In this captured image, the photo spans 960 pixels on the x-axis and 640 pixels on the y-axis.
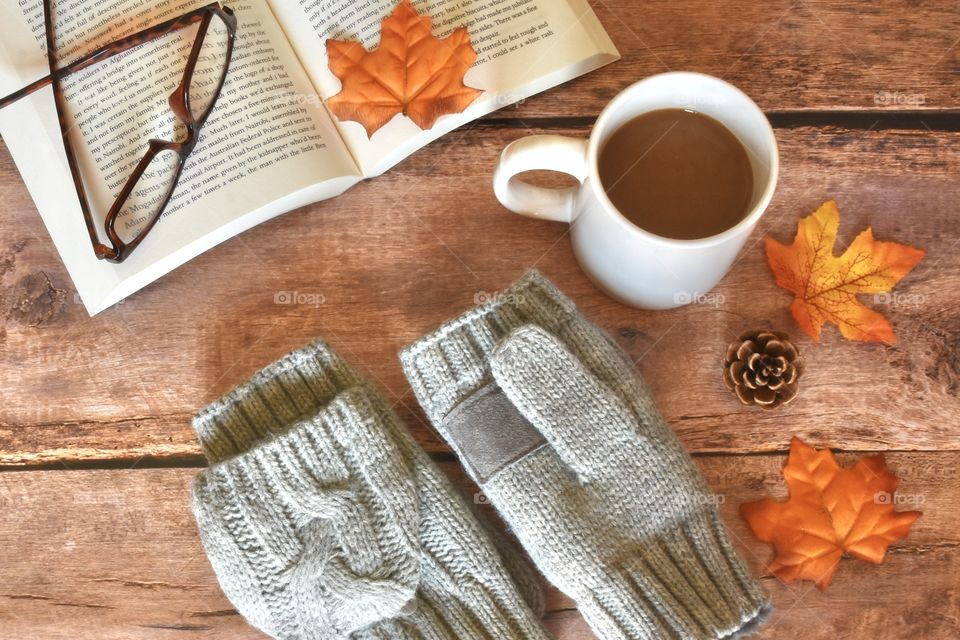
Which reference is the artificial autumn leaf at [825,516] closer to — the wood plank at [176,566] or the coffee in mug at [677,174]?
the wood plank at [176,566]

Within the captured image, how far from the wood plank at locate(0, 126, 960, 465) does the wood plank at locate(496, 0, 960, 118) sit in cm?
4

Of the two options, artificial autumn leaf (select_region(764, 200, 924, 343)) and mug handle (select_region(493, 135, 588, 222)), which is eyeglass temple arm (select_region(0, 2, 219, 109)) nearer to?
mug handle (select_region(493, 135, 588, 222))

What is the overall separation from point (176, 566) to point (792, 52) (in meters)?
0.83

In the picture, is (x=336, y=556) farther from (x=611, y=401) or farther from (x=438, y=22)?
(x=438, y=22)

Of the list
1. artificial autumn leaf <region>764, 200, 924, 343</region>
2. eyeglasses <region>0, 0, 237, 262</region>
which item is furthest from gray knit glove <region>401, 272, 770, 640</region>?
eyeglasses <region>0, 0, 237, 262</region>

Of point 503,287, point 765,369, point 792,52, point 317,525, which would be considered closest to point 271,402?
point 317,525

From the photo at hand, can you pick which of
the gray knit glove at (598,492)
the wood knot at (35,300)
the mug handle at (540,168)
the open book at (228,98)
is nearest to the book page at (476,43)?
the open book at (228,98)

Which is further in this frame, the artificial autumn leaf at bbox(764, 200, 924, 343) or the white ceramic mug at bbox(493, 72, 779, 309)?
the artificial autumn leaf at bbox(764, 200, 924, 343)

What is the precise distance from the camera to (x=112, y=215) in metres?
0.80

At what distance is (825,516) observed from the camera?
77 centimetres

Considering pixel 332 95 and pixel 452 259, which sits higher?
pixel 332 95

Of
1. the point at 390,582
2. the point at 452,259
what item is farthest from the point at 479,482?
the point at 452,259

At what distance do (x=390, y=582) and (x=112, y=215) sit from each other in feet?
1.47

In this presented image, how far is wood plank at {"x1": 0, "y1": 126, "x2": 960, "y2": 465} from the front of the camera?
0.81 m
